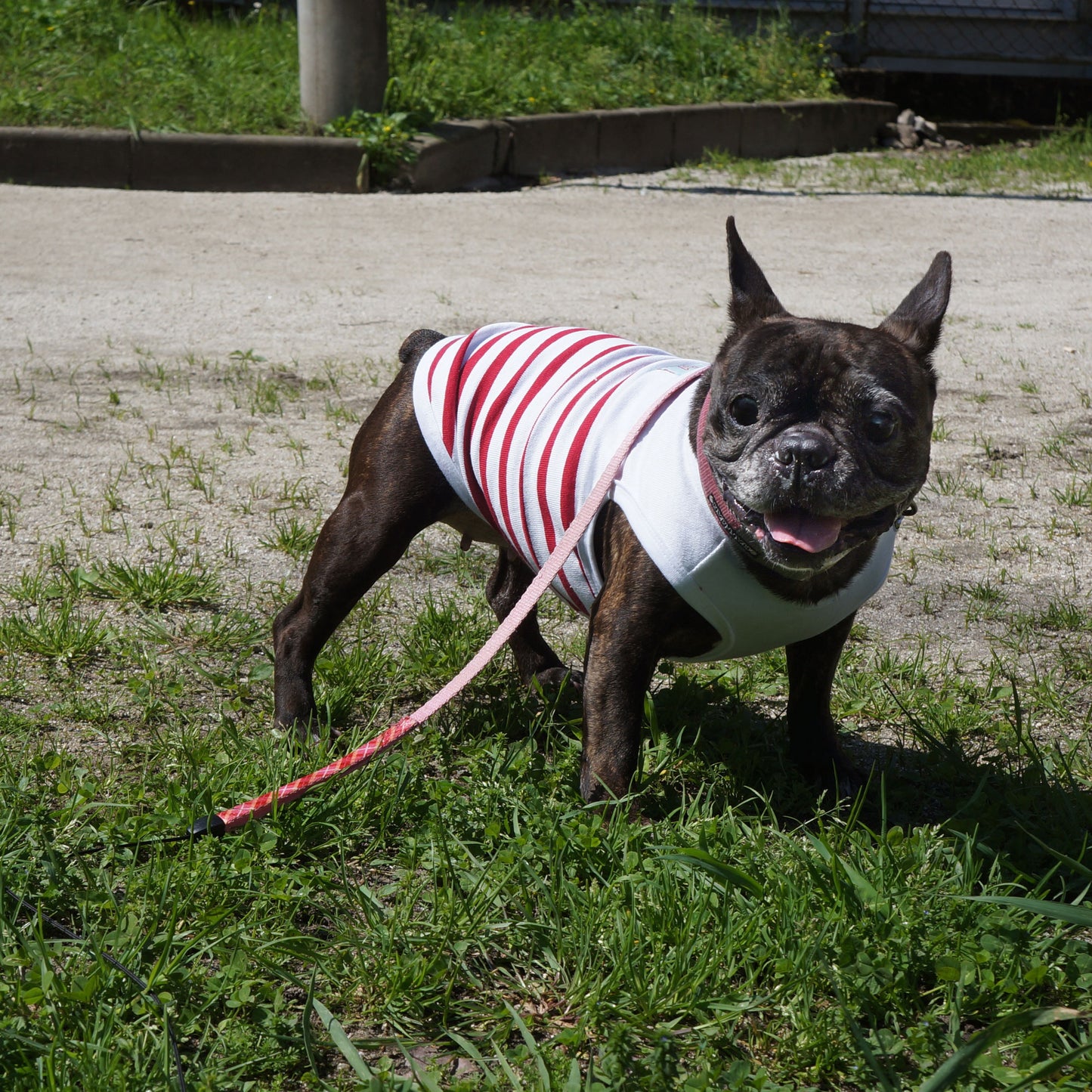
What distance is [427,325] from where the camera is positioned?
6902 mm

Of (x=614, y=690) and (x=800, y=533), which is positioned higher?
(x=800, y=533)

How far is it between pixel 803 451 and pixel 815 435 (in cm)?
7

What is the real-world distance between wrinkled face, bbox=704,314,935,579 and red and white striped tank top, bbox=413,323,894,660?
0.37 ft

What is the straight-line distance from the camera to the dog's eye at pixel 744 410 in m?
2.58

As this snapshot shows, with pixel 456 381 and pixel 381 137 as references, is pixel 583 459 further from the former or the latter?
pixel 381 137

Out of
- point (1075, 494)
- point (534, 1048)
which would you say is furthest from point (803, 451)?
point (1075, 494)

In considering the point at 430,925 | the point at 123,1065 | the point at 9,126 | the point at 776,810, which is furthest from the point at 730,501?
the point at 9,126

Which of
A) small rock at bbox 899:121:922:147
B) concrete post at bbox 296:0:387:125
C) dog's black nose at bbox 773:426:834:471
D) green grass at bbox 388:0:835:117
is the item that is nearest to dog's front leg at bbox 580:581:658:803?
dog's black nose at bbox 773:426:834:471

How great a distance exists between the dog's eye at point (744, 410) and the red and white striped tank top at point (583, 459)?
152 mm

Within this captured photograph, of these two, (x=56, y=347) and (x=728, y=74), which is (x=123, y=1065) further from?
(x=728, y=74)

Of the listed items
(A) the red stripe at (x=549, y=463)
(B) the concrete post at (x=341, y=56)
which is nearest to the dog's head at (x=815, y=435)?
(A) the red stripe at (x=549, y=463)

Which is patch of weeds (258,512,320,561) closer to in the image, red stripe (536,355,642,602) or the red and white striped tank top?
the red and white striped tank top

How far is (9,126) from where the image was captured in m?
9.55

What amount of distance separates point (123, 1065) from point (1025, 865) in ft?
5.97
